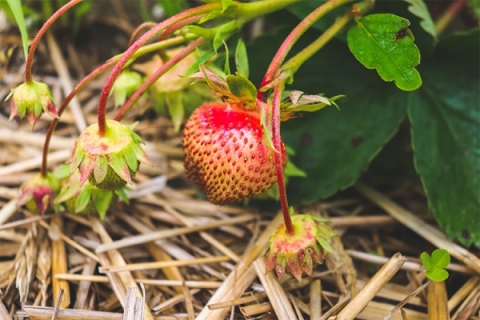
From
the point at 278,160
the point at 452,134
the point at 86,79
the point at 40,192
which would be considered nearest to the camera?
the point at 278,160

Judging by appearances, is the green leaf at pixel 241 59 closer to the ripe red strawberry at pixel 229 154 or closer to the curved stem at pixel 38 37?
the ripe red strawberry at pixel 229 154

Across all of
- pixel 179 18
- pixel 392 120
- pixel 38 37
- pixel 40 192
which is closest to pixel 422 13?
pixel 392 120

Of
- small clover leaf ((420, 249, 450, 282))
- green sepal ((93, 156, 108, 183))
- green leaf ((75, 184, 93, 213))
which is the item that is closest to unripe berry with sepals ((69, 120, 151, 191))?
green sepal ((93, 156, 108, 183))

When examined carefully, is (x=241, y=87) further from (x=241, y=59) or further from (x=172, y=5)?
(x=172, y=5)

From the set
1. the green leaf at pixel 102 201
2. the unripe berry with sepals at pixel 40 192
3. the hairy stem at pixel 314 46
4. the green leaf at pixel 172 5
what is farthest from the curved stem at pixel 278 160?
the green leaf at pixel 172 5

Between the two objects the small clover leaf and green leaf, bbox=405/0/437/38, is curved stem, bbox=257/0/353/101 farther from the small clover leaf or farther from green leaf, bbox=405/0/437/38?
the small clover leaf

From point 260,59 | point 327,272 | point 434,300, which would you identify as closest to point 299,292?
point 327,272
